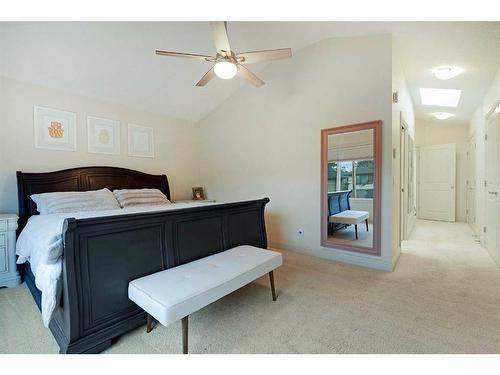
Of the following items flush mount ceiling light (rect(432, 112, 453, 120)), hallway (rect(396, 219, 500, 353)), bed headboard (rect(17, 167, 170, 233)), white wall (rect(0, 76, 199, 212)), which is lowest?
hallway (rect(396, 219, 500, 353))

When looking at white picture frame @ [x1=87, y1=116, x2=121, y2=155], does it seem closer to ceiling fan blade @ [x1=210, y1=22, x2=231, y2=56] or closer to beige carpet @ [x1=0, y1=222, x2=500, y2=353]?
beige carpet @ [x1=0, y1=222, x2=500, y2=353]

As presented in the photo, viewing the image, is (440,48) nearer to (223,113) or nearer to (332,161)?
(332,161)

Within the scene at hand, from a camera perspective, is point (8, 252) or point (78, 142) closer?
point (8, 252)

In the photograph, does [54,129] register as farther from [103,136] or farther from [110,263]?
[110,263]

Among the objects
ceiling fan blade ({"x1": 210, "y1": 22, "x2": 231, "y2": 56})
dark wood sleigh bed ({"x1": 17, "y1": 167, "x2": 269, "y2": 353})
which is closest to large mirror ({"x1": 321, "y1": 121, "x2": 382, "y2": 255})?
dark wood sleigh bed ({"x1": 17, "y1": 167, "x2": 269, "y2": 353})

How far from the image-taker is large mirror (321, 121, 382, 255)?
3.04 metres

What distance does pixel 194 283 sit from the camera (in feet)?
5.40

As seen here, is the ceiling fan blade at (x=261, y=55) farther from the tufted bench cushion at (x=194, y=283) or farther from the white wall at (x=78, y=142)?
the white wall at (x=78, y=142)

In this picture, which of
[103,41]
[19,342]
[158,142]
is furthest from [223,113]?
[19,342]

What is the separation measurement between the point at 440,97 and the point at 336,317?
15.3 feet

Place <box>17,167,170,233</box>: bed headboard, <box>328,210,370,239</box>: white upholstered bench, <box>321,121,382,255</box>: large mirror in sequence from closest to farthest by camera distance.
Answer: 1. <box>17,167,170,233</box>: bed headboard
2. <box>321,121,382,255</box>: large mirror
3. <box>328,210,370,239</box>: white upholstered bench

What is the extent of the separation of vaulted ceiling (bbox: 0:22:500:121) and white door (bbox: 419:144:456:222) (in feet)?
8.27

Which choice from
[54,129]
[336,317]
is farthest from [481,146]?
[54,129]
